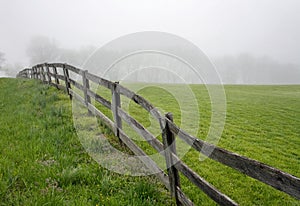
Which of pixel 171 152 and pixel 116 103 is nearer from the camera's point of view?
pixel 171 152

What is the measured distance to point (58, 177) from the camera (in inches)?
170

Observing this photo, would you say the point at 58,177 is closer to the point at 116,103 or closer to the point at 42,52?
the point at 116,103

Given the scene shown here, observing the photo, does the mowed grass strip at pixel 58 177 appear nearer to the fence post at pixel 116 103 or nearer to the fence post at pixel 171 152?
the fence post at pixel 171 152

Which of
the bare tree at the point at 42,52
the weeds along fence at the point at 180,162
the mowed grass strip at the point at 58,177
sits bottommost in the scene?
the mowed grass strip at the point at 58,177

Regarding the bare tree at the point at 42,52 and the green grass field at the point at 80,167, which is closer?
the green grass field at the point at 80,167

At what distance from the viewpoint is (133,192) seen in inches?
161

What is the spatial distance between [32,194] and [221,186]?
3.67 m

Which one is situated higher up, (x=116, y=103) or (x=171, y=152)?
(x=116, y=103)

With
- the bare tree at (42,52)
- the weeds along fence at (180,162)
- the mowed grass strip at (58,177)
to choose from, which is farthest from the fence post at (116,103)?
the bare tree at (42,52)

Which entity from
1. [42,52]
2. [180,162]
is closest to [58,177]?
[180,162]

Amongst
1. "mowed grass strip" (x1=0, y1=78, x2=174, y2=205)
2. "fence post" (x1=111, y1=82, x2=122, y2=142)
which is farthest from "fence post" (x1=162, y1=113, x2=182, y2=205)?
"fence post" (x1=111, y1=82, x2=122, y2=142)

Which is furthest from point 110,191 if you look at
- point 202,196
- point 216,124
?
point 216,124

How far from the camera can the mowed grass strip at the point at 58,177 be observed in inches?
148

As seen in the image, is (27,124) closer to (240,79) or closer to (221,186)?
(221,186)
